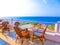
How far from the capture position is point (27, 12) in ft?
6.38

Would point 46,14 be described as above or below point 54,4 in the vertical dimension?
below

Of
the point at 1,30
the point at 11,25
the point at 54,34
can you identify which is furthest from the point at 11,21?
the point at 54,34

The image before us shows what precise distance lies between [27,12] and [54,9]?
0.35m

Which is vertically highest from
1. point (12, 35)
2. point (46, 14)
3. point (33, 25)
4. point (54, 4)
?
point (54, 4)

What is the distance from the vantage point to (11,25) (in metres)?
1.94

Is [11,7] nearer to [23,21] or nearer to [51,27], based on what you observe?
[23,21]

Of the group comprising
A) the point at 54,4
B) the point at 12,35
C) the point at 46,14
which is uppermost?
the point at 54,4

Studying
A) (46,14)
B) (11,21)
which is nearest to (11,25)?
(11,21)

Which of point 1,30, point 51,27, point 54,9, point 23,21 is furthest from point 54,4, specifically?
point 1,30

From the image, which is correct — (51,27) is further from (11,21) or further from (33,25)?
(11,21)

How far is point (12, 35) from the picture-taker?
1944 mm

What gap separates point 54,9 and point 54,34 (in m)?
0.32

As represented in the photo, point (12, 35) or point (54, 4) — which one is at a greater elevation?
point (54, 4)

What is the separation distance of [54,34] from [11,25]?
0.57 metres
